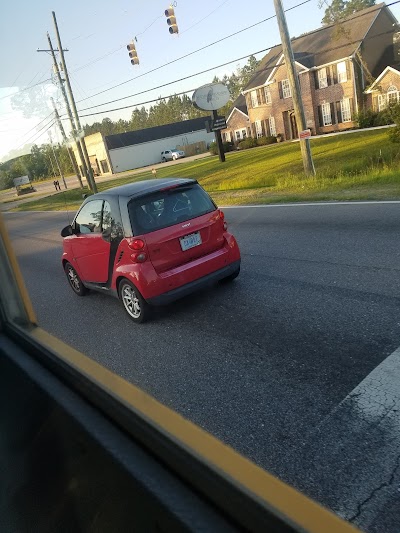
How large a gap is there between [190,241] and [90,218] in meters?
1.52

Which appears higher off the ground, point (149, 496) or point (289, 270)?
point (149, 496)

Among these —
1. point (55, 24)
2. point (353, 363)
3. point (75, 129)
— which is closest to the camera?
point (55, 24)

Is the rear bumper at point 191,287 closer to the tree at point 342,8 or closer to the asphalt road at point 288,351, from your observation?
the asphalt road at point 288,351

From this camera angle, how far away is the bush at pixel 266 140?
39719 mm

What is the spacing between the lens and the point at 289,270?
20.2ft

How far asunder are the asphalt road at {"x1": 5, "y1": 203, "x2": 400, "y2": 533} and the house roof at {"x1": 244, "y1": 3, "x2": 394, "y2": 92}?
26.2 meters

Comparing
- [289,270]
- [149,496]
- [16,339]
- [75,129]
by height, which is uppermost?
[75,129]

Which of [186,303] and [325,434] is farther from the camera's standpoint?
[186,303]

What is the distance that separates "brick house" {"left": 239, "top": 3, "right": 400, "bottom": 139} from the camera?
3188cm

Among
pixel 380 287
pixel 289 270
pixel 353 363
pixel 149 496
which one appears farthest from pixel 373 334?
pixel 149 496

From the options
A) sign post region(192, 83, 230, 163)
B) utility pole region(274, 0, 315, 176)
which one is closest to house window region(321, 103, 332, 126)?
sign post region(192, 83, 230, 163)

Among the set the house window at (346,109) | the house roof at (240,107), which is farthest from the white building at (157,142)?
the house roof at (240,107)

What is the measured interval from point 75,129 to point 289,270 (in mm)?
4446

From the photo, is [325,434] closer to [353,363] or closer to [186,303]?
[353,363]
